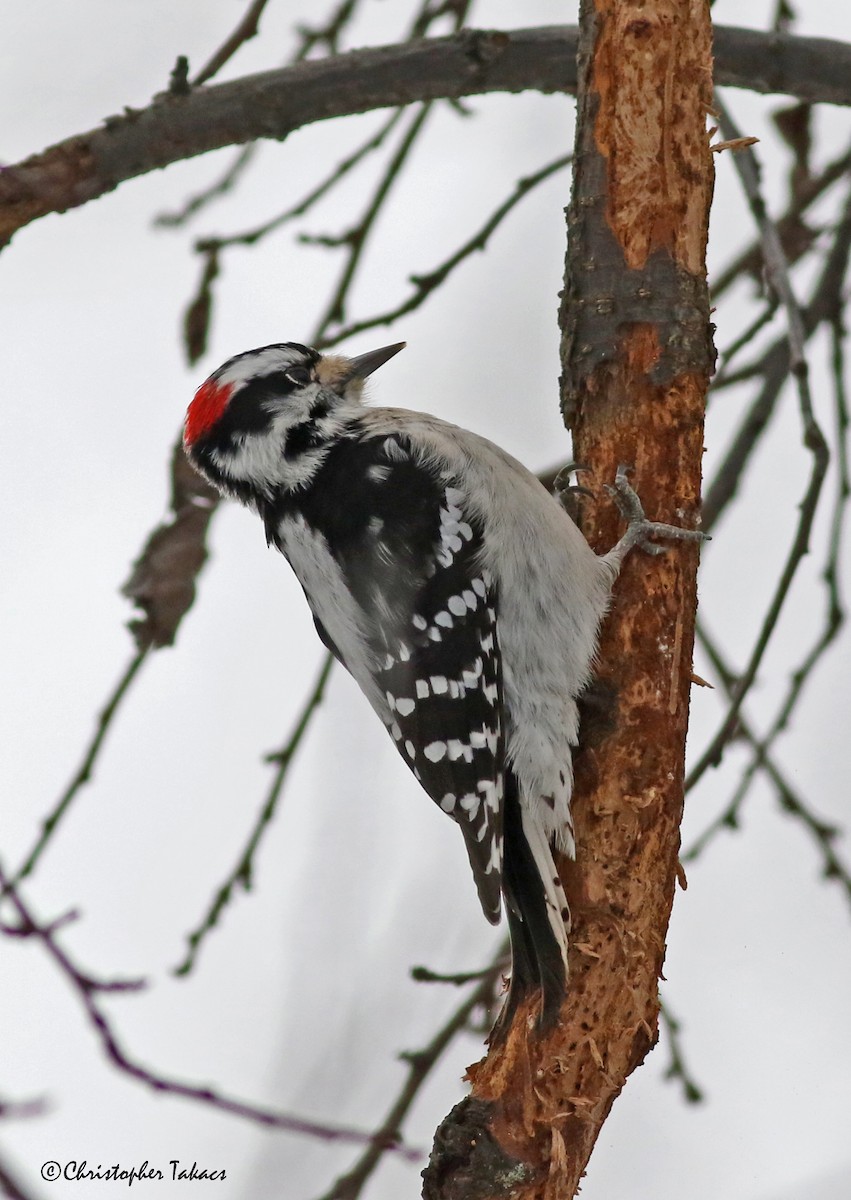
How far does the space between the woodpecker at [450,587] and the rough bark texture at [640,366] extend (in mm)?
71

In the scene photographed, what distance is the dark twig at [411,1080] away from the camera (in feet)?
9.25

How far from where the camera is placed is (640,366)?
2770 mm

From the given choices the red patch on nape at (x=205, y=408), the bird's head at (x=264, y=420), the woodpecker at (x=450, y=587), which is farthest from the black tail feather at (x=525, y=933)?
the red patch on nape at (x=205, y=408)

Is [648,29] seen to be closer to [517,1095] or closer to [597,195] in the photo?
[597,195]

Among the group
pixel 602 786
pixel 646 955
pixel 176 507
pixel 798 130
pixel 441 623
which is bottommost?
pixel 646 955

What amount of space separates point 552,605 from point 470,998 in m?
0.95

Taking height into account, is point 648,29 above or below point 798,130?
below

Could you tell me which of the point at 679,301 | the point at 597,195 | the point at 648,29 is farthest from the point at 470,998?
the point at 648,29

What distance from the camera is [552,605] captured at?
2.84 meters

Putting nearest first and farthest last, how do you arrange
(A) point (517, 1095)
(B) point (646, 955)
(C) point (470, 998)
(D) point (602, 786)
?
(A) point (517, 1095) < (B) point (646, 955) < (D) point (602, 786) < (C) point (470, 998)

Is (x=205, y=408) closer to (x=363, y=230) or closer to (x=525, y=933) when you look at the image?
(x=363, y=230)

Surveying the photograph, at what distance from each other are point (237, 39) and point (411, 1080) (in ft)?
8.13

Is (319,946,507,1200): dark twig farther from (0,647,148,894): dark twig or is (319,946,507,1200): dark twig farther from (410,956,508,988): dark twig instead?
(0,647,148,894): dark twig

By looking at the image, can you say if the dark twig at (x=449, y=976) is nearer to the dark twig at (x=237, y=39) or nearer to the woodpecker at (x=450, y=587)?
the woodpecker at (x=450, y=587)
